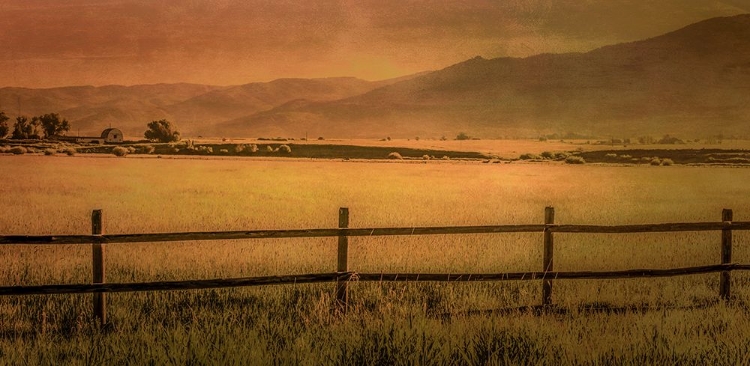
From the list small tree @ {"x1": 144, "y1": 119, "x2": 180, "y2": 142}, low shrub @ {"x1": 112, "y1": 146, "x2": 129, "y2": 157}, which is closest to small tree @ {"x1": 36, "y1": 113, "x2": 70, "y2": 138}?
low shrub @ {"x1": 112, "y1": 146, "x2": 129, "y2": 157}

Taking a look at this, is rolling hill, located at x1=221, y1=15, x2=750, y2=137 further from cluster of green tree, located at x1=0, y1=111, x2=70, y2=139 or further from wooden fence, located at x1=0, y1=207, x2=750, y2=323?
wooden fence, located at x1=0, y1=207, x2=750, y2=323

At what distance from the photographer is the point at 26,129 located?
5022cm

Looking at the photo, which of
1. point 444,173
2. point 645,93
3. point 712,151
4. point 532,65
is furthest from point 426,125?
point 444,173

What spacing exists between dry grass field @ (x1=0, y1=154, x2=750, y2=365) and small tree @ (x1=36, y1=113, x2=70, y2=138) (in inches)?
997

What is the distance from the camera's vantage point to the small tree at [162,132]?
200 feet

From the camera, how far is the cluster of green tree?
4953cm

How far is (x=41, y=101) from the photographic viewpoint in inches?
1569

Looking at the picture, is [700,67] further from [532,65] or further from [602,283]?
[602,283]

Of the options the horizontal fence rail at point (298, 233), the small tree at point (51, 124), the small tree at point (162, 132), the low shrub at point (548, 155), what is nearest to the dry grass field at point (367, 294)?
the horizontal fence rail at point (298, 233)

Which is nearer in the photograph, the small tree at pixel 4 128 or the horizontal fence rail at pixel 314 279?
the horizontal fence rail at pixel 314 279

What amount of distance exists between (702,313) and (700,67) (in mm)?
108539

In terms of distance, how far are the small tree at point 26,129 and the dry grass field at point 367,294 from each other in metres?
22.2

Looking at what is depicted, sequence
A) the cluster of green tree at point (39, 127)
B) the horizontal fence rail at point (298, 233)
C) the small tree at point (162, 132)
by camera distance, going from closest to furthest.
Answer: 1. the horizontal fence rail at point (298, 233)
2. the cluster of green tree at point (39, 127)
3. the small tree at point (162, 132)

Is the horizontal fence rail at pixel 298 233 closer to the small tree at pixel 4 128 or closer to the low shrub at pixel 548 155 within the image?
the small tree at pixel 4 128
